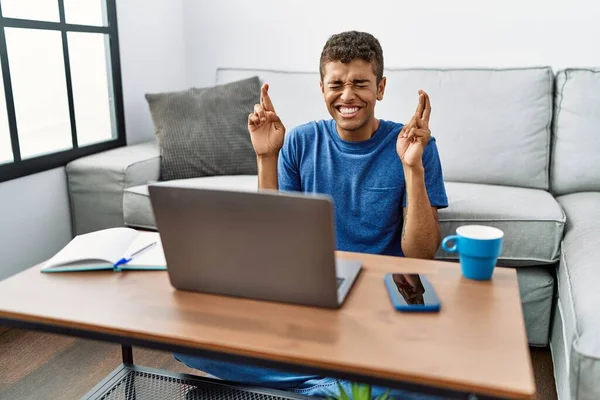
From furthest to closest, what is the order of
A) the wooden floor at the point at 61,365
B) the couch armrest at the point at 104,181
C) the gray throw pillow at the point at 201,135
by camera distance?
the gray throw pillow at the point at 201,135 < the couch armrest at the point at 104,181 < the wooden floor at the point at 61,365

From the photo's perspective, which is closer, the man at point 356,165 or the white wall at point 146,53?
the man at point 356,165

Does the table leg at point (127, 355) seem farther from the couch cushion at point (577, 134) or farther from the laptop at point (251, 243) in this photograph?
the couch cushion at point (577, 134)

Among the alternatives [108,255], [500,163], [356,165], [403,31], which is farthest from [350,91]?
[403,31]

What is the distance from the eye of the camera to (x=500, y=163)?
2.30 m

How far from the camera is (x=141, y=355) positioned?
6.35 ft

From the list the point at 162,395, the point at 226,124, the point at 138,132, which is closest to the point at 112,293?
the point at 162,395

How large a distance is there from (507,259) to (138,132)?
1.99 meters

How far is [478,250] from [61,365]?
1.48 metres

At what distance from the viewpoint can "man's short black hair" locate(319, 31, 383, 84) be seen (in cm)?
142

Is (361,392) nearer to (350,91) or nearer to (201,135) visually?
(350,91)

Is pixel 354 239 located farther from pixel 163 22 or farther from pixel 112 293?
pixel 163 22

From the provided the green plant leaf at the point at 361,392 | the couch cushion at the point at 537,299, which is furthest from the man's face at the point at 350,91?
the couch cushion at the point at 537,299

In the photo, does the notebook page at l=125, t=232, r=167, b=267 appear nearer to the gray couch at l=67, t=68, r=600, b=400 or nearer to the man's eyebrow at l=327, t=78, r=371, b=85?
the man's eyebrow at l=327, t=78, r=371, b=85

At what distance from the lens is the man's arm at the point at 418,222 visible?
1318 mm
